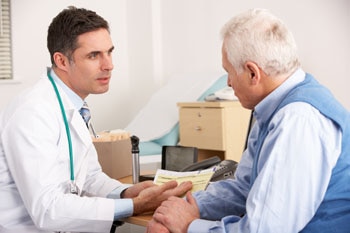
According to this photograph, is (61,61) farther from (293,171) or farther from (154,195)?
(293,171)

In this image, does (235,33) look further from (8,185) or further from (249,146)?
(8,185)

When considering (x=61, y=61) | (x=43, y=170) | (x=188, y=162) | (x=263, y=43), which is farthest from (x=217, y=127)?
(x=263, y=43)

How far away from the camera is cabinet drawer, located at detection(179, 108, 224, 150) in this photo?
409cm

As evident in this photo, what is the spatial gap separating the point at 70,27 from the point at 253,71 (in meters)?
0.89

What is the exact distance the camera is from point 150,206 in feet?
5.86

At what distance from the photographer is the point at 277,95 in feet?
4.58

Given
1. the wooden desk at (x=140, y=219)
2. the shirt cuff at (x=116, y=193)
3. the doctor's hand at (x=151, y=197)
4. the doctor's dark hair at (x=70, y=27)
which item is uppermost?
the doctor's dark hair at (x=70, y=27)

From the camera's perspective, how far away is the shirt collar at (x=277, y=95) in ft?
4.58

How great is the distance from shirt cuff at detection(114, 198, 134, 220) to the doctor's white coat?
0.06 ft

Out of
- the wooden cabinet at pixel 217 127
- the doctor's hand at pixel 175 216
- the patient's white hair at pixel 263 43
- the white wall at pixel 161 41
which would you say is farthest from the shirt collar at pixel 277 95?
the white wall at pixel 161 41

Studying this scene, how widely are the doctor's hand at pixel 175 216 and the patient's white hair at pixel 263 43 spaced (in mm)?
471

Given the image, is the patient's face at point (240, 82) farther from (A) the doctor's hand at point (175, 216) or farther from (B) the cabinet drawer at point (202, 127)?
(B) the cabinet drawer at point (202, 127)

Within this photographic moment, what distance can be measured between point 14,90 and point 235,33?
408 centimetres

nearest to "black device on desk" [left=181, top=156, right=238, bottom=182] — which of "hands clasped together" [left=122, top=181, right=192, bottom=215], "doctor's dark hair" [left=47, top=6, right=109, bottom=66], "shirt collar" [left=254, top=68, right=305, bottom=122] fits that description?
"hands clasped together" [left=122, top=181, right=192, bottom=215]
